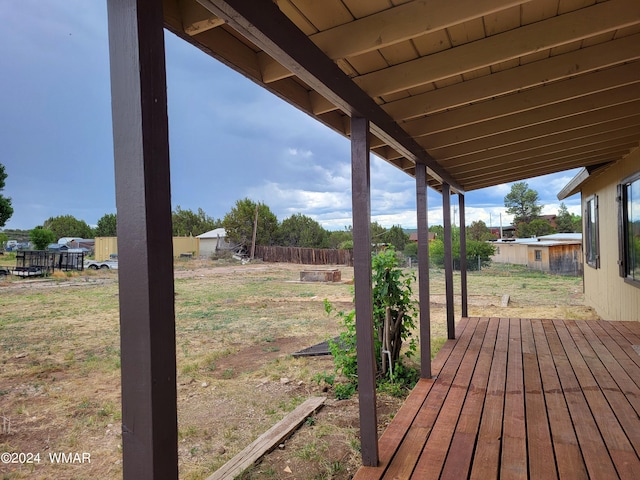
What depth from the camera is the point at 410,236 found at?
18828mm

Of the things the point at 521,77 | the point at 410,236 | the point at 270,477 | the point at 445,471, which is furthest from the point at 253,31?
the point at 410,236

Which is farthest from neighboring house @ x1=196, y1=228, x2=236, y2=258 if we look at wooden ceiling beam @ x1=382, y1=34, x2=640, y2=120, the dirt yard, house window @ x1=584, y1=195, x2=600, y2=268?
wooden ceiling beam @ x1=382, y1=34, x2=640, y2=120

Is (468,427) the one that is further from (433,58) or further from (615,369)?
(433,58)

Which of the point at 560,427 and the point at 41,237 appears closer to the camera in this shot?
the point at 560,427

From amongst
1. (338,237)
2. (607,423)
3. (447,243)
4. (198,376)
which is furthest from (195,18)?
(338,237)

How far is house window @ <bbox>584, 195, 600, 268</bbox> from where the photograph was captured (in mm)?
6261

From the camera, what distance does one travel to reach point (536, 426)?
7.03ft

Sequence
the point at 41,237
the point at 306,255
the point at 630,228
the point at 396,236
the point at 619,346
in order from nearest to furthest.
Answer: the point at 619,346 < the point at 630,228 < the point at 41,237 < the point at 396,236 < the point at 306,255

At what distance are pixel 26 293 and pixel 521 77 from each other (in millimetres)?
8800

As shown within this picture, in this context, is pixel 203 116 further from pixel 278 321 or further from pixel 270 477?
pixel 270 477

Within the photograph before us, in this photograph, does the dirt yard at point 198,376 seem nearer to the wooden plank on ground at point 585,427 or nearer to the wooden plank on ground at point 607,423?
the wooden plank on ground at point 585,427

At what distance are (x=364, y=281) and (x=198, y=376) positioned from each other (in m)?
3.18

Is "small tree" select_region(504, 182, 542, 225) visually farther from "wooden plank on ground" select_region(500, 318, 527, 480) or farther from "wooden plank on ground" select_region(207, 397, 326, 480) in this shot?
"wooden plank on ground" select_region(207, 397, 326, 480)

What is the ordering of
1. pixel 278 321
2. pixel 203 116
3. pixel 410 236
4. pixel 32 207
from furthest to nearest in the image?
1. pixel 203 116
2. pixel 410 236
3. pixel 278 321
4. pixel 32 207
